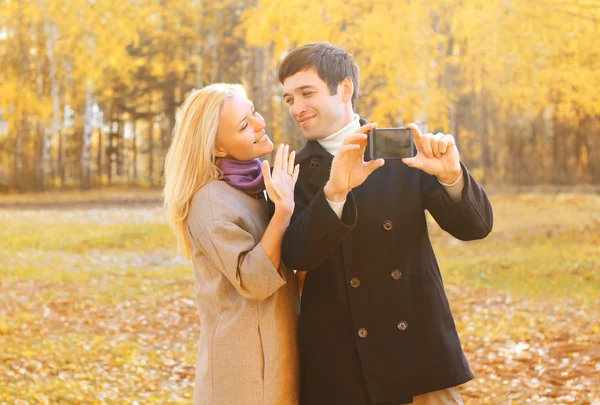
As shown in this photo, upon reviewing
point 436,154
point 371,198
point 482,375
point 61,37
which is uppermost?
point 61,37

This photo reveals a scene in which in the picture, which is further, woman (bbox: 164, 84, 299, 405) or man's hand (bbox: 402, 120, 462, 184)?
woman (bbox: 164, 84, 299, 405)

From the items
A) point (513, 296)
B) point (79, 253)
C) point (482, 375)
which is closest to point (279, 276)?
point (482, 375)

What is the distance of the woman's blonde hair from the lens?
6.65ft

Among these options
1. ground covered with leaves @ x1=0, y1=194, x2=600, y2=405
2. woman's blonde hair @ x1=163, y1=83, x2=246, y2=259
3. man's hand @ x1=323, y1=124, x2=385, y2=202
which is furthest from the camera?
ground covered with leaves @ x1=0, y1=194, x2=600, y2=405

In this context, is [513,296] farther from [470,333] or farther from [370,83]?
[370,83]

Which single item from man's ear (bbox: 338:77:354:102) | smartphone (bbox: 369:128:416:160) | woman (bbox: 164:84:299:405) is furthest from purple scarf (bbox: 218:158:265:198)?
smartphone (bbox: 369:128:416:160)

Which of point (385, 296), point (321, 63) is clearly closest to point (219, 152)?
point (321, 63)

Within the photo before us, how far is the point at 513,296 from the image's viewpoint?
7.90 m

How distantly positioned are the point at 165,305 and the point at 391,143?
645 cm

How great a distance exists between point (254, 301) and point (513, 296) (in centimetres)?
648

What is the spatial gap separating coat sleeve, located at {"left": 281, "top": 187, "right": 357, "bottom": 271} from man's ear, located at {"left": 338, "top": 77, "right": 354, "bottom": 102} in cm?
40

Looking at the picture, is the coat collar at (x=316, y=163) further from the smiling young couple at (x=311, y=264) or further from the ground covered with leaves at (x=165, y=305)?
the ground covered with leaves at (x=165, y=305)

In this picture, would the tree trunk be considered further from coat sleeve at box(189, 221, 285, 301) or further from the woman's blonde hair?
coat sleeve at box(189, 221, 285, 301)

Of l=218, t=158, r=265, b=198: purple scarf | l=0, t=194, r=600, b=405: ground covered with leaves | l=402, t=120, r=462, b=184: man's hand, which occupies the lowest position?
l=0, t=194, r=600, b=405: ground covered with leaves
